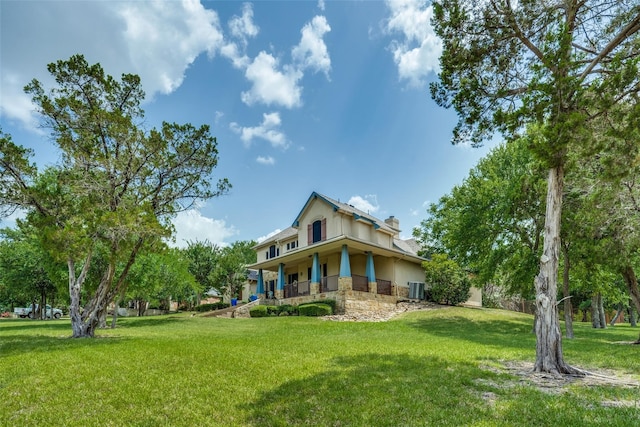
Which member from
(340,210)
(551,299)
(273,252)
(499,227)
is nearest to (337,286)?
(340,210)

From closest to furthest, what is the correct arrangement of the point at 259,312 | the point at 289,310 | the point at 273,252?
1. the point at 289,310
2. the point at 259,312
3. the point at 273,252

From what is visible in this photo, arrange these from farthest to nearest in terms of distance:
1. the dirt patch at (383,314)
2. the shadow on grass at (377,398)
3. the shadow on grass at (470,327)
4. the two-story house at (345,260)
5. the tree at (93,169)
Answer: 1. the two-story house at (345,260)
2. the dirt patch at (383,314)
3. the shadow on grass at (470,327)
4. the tree at (93,169)
5. the shadow on grass at (377,398)

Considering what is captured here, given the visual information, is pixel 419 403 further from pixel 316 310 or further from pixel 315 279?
pixel 315 279

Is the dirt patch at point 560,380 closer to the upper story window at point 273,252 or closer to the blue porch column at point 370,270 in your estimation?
the blue porch column at point 370,270

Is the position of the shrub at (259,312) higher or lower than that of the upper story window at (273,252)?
lower

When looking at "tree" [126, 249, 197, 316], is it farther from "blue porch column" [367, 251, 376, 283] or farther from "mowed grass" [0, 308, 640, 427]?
"blue porch column" [367, 251, 376, 283]

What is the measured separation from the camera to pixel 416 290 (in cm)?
2623

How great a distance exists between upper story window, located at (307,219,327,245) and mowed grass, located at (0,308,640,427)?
14830 mm

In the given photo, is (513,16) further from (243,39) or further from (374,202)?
(374,202)

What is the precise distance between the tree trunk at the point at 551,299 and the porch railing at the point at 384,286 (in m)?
17.2

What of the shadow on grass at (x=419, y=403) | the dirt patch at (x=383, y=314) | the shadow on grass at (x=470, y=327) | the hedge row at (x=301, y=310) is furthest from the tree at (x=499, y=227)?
the shadow on grass at (x=419, y=403)

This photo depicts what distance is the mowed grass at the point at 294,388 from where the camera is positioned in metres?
4.56

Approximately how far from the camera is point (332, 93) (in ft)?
58.7

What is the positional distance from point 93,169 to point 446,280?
71.3ft
